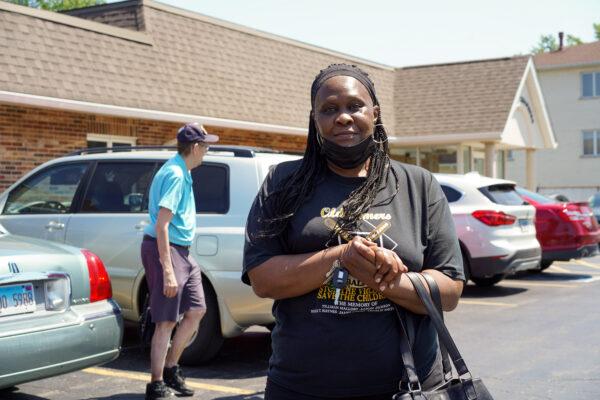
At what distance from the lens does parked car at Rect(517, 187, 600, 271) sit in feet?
40.5

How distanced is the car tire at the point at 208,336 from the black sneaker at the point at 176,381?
31.3 inches

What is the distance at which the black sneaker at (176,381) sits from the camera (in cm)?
573

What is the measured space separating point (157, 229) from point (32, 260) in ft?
2.73

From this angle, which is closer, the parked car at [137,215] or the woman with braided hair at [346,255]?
the woman with braided hair at [346,255]

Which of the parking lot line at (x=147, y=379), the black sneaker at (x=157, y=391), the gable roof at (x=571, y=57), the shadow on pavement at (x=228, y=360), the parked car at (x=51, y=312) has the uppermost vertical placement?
the gable roof at (x=571, y=57)

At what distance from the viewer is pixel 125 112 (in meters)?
13.1

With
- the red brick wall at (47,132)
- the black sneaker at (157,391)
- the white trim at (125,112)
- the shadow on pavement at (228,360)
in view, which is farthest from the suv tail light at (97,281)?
the red brick wall at (47,132)

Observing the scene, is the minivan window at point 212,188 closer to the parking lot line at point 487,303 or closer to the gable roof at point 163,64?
the parking lot line at point 487,303

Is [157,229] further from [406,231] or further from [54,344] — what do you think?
[406,231]

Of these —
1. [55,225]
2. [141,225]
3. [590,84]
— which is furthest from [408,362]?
[590,84]

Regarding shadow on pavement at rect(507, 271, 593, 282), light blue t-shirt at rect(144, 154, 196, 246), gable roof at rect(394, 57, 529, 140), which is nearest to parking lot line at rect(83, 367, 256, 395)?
light blue t-shirt at rect(144, 154, 196, 246)

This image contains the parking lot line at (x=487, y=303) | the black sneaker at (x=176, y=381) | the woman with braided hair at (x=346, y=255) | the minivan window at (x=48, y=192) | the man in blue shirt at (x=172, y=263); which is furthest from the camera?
the parking lot line at (x=487, y=303)

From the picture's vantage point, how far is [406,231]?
7.95 ft

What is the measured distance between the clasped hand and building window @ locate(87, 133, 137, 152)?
37.8ft
